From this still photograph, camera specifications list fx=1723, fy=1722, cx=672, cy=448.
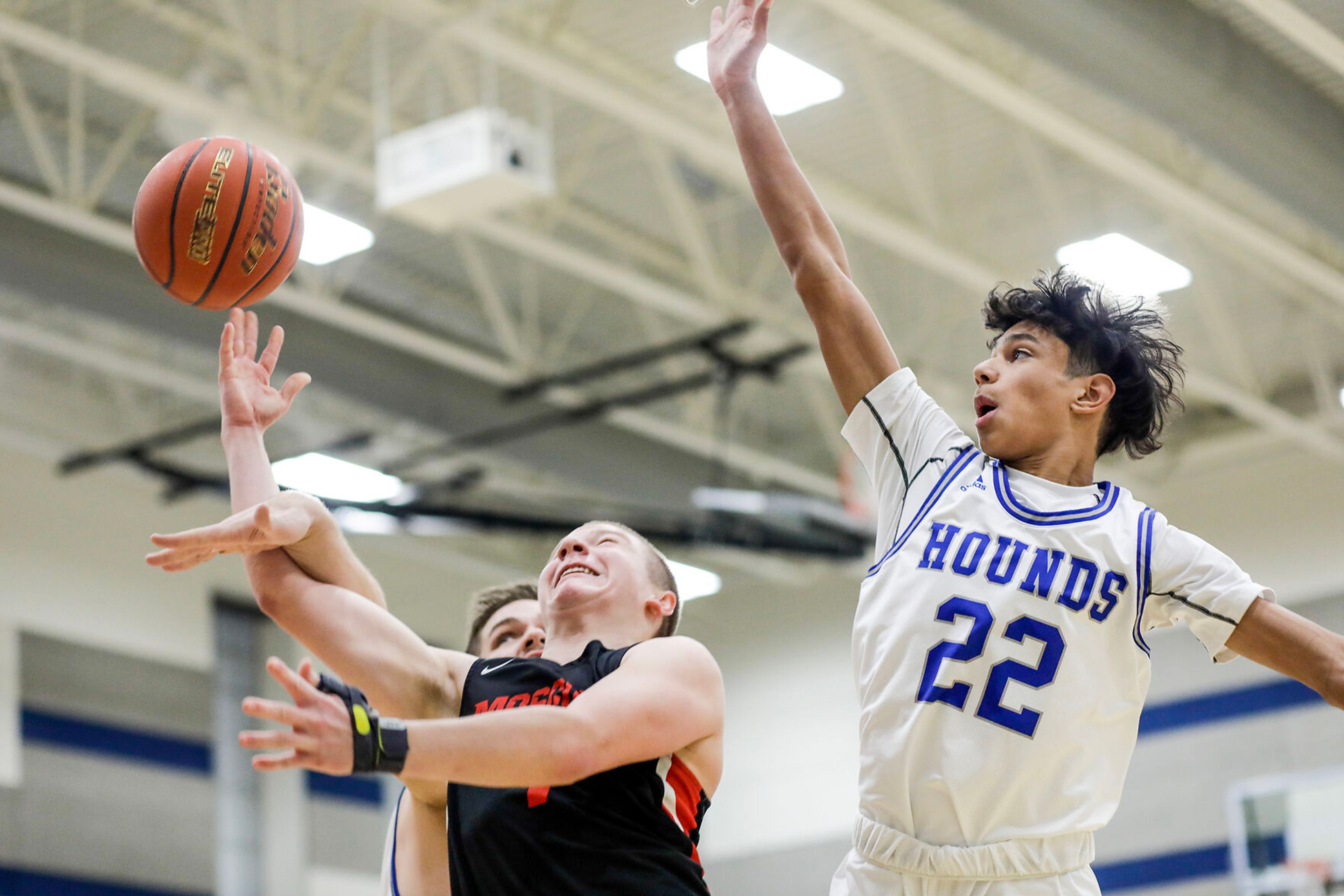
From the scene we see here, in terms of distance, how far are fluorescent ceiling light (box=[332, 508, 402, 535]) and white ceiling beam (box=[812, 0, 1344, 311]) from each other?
17.9 feet

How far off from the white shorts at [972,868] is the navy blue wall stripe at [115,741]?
46.1ft

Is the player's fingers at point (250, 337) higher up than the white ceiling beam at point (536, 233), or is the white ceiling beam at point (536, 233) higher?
the white ceiling beam at point (536, 233)

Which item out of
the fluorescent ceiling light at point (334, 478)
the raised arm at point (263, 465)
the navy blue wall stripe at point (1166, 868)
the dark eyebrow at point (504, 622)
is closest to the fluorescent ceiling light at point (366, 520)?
the fluorescent ceiling light at point (334, 478)

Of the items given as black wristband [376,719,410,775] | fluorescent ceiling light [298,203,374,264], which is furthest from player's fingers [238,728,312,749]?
fluorescent ceiling light [298,203,374,264]

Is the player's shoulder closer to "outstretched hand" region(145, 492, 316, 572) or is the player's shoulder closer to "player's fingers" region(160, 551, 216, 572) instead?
"outstretched hand" region(145, 492, 316, 572)

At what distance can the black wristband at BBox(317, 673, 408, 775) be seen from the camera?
2.41 m

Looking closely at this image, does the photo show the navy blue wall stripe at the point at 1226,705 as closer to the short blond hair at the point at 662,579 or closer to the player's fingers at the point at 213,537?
the short blond hair at the point at 662,579

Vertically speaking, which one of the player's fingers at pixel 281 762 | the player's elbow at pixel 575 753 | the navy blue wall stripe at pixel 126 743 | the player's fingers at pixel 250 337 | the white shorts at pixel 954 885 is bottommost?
the white shorts at pixel 954 885

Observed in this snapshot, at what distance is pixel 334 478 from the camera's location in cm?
1546

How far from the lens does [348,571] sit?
11.2 ft

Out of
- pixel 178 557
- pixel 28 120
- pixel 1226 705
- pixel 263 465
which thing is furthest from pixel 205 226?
pixel 1226 705

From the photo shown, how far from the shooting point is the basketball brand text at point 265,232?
15.3ft

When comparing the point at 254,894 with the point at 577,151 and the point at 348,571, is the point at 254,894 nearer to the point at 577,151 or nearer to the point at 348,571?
the point at 577,151

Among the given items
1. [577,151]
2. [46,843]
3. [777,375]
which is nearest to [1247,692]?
[777,375]
